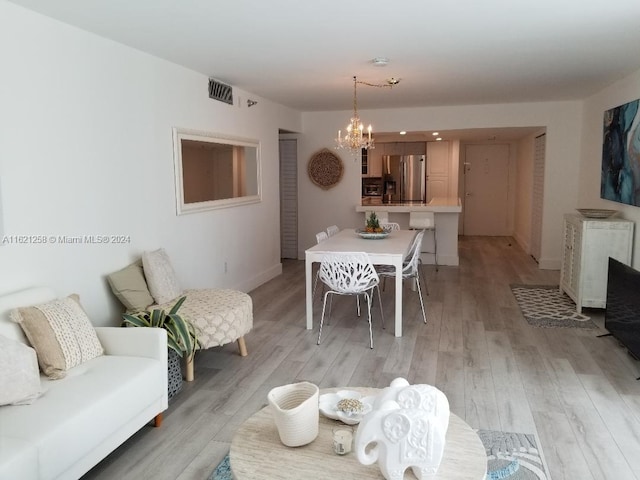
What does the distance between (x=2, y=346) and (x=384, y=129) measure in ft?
20.6

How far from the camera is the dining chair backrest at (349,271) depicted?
423 cm

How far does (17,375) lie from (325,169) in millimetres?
6211

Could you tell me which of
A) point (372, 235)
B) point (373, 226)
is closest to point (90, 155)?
point (372, 235)

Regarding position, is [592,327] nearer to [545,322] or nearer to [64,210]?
[545,322]

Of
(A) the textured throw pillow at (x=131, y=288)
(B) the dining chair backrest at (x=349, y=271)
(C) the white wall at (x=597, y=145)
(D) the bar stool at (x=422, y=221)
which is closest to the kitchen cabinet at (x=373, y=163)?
(D) the bar stool at (x=422, y=221)

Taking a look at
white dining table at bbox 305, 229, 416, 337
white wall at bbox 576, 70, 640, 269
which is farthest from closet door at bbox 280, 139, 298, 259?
white wall at bbox 576, 70, 640, 269

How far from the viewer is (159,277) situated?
3.83 meters

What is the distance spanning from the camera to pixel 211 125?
513 centimetres

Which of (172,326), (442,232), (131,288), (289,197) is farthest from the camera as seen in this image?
(289,197)

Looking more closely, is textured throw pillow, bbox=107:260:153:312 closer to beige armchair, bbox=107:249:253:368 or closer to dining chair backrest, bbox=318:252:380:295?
beige armchair, bbox=107:249:253:368

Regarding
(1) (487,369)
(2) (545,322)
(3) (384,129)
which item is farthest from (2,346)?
(3) (384,129)

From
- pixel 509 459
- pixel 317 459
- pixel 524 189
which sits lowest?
pixel 509 459

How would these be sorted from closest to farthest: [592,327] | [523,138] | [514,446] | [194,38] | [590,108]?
[514,446]
[194,38]
[592,327]
[590,108]
[523,138]

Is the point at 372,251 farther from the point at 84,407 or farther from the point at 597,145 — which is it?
the point at 597,145
